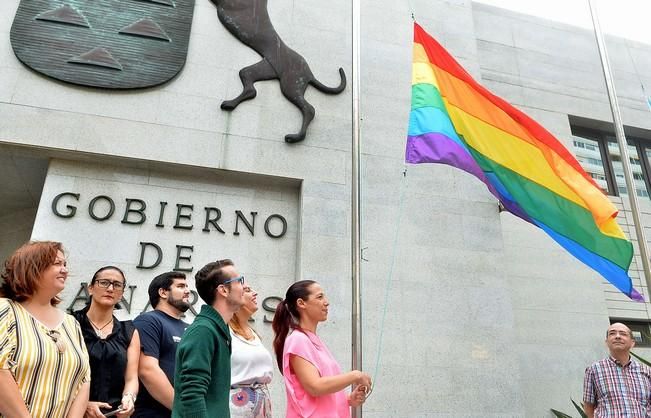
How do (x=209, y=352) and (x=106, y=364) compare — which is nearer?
(x=209, y=352)

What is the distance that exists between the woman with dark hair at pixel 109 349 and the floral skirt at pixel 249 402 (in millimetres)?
546

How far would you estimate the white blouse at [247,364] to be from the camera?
9.25 feet

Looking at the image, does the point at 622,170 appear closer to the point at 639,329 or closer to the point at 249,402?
the point at 639,329

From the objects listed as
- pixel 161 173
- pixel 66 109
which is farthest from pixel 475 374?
pixel 66 109

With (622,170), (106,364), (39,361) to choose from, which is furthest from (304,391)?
(622,170)

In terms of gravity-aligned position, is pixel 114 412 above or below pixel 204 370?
below

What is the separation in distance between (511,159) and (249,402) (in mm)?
3101

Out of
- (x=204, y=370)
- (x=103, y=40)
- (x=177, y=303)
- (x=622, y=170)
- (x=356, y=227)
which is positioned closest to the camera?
(x=204, y=370)

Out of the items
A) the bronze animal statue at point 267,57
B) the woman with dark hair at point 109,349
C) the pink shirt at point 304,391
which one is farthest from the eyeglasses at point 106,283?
the bronze animal statue at point 267,57

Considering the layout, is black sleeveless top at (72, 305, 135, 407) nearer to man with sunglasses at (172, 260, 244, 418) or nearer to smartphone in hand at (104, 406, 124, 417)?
smartphone in hand at (104, 406, 124, 417)

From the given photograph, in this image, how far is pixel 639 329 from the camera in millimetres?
7684

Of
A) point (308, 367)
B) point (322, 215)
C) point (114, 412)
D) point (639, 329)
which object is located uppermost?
point (322, 215)

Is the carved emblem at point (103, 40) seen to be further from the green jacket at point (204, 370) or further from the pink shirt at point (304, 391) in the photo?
the green jacket at point (204, 370)

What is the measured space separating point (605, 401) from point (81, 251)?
16.8 feet
